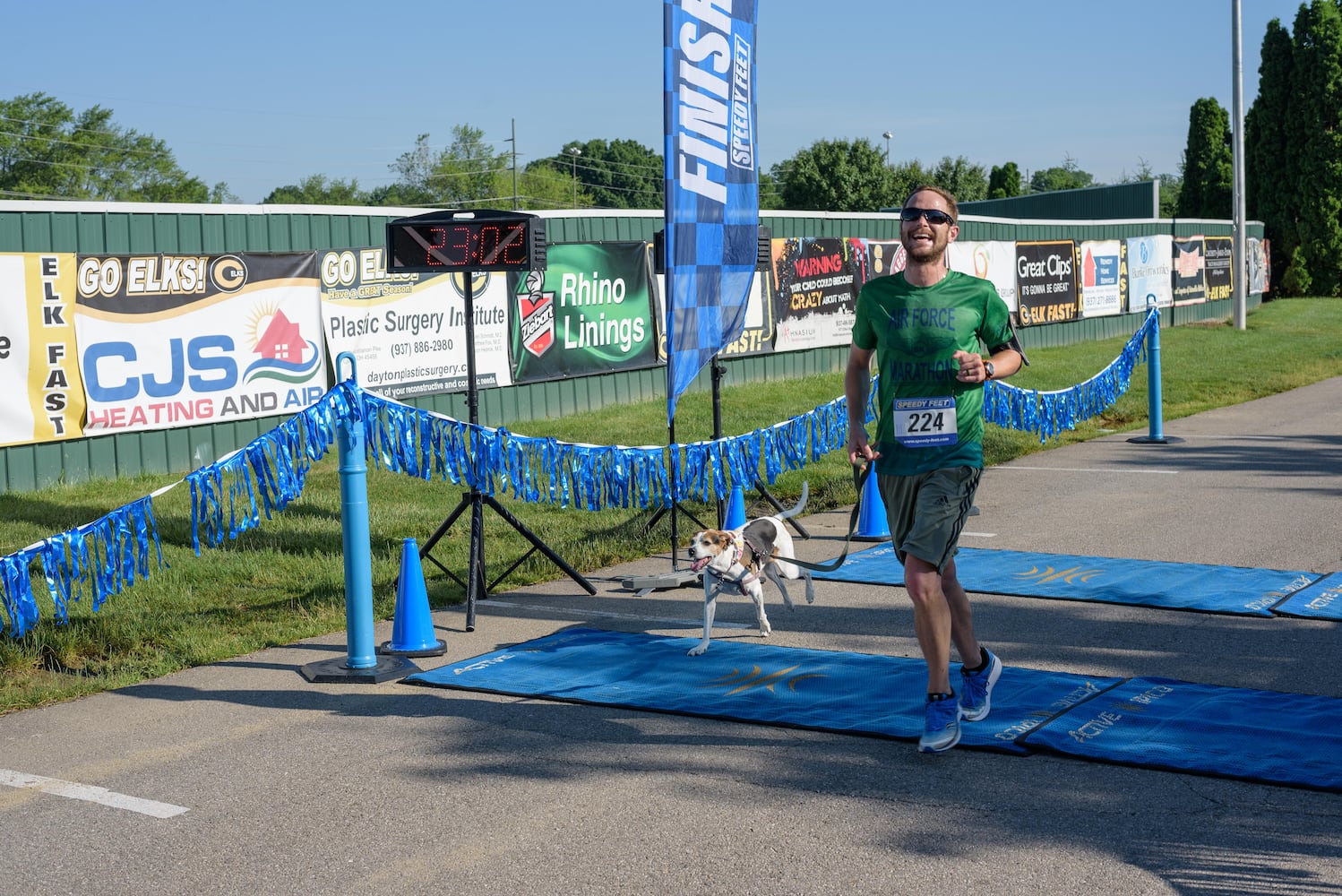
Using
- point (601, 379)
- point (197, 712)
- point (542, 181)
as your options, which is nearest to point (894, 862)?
point (197, 712)

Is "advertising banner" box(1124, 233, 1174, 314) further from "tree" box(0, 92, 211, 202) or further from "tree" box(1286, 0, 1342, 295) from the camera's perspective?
"tree" box(0, 92, 211, 202)

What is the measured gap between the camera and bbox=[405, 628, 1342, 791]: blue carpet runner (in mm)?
5176

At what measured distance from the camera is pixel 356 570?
22.1 feet

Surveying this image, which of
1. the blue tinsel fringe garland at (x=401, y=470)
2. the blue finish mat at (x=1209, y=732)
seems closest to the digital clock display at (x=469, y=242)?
the blue tinsel fringe garland at (x=401, y=470)

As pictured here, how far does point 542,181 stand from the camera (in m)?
Result: 126

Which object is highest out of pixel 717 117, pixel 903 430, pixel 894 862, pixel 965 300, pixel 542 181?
pixel 542 181

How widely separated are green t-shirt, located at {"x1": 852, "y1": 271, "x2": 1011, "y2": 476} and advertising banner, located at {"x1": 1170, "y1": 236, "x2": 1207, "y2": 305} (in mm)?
30900

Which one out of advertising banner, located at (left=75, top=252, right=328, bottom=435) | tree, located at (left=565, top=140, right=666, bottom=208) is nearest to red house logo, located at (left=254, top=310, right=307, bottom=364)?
advertising banner, located at (left=75, top=252, right=328, bottom=435)

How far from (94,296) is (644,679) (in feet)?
26.9

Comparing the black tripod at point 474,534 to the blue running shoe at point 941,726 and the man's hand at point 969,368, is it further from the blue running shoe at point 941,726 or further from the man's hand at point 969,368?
the man's hand at point 969,368

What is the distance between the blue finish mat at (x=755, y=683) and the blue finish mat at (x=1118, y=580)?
1.82 m

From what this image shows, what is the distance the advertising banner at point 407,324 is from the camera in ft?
47.2

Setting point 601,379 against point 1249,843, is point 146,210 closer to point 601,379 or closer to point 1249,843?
point 601,379

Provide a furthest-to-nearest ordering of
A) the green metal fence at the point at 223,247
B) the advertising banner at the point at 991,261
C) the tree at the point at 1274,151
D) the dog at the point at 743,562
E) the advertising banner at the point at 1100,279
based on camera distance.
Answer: the tree at the point at 1274,151
the advertising banner at the point at 1100,279
the advertising banner at the point at 991,261
the green metal fence at the point at 223,247
the dog at the point at 743,562
